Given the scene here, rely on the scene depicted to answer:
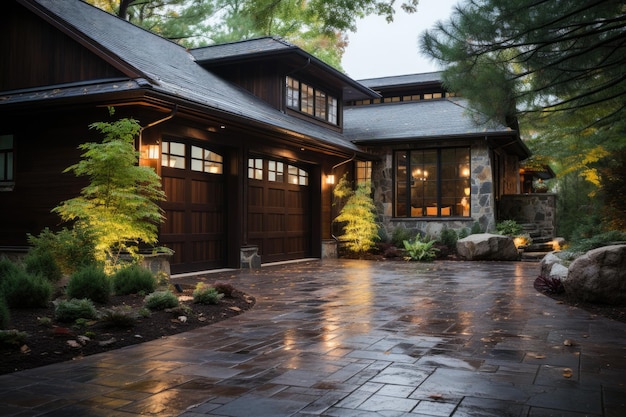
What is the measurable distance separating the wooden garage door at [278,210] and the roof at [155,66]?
4.17 ft

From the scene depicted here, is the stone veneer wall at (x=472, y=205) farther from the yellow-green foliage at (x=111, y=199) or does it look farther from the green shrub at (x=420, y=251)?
the yellow-green foliage at (x=111, y=199)

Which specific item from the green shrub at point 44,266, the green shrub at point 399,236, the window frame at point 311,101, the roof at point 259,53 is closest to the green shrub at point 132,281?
the green shrub at point 44,266

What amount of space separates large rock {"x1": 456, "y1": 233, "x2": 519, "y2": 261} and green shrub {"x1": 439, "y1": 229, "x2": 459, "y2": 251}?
3.70ft

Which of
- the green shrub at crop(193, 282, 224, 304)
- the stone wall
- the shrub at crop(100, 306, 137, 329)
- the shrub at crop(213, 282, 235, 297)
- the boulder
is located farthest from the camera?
the stone wall

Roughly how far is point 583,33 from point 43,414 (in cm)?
604

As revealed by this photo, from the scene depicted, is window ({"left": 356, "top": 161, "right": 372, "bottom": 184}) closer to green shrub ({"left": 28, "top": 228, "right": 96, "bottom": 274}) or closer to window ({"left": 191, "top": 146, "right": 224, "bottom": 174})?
window ({"left": 191, "top": 146, "right": 224, "bottom": 174})

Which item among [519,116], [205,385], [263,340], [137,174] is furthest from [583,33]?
[137,174]

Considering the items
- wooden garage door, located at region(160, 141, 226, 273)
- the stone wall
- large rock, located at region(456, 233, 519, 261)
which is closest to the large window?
large rock, located at region(456, 233, 519, 261)

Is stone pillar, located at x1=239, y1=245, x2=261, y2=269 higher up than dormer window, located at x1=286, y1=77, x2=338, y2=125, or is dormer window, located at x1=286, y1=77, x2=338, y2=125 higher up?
dormer window, located at x1=286, y1=77, x2=338, y2=125

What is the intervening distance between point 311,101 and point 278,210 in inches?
167

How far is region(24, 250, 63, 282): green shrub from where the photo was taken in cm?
676

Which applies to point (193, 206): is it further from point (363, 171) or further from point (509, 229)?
point (509, 229)

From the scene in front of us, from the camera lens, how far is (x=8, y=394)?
3.36 m

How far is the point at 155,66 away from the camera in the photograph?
36.0ft
